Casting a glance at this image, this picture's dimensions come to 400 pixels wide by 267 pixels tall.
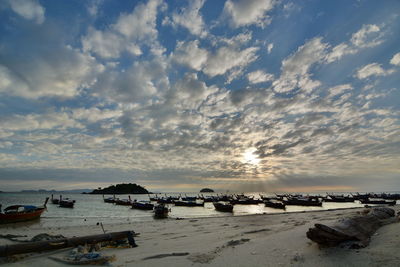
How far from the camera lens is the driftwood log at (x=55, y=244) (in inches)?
421

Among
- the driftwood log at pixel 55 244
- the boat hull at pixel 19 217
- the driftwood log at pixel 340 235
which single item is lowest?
the boat hull at pixel 19 217

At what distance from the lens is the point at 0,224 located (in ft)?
105

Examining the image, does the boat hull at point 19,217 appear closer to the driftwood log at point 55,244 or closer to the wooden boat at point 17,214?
the wooden boat at point 17,214

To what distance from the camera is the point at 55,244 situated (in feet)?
39.6

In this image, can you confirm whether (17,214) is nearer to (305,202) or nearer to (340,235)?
(340,235)

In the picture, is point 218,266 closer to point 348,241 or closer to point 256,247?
point 256,247

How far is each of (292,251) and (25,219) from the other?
41.5 metres

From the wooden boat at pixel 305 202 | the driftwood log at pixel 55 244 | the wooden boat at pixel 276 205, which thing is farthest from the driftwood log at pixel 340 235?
the wooden boat at pixel 305 202

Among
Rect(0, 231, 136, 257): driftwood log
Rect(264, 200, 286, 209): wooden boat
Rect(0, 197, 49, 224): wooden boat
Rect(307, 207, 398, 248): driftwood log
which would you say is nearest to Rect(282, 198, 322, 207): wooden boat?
Rect(264, 200, 286, 209): wooden boat

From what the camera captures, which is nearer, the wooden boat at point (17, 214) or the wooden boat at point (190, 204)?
the wooden boat at point (17, 214)

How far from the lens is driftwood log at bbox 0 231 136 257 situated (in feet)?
35.1

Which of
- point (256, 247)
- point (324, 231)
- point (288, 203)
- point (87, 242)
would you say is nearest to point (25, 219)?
point (87, 242)

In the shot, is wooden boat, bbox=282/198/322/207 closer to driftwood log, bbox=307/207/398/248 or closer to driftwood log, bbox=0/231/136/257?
driftwood log, bbox=307/207/398/248

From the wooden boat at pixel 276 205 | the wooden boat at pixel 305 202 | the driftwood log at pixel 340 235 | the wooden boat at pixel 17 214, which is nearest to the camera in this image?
the driftwood log at pixel 340 235
